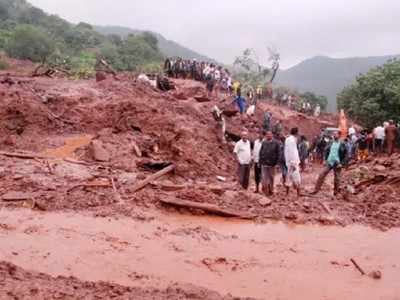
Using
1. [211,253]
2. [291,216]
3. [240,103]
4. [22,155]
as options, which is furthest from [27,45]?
[211,253]

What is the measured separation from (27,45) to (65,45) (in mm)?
10473

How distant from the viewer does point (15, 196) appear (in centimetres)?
971

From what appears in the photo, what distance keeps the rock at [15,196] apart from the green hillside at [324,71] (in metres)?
127

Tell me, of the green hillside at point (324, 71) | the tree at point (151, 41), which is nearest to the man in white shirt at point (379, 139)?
the tree at point (151, 41)

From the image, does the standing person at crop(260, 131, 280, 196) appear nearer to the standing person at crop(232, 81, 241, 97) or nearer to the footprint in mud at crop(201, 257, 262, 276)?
the footprint in mud at crop(201, 257, 262, 276)

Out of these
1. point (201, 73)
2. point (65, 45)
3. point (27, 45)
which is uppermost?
point (65, 45)

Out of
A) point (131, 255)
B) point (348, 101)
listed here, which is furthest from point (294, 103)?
point (131, 255)

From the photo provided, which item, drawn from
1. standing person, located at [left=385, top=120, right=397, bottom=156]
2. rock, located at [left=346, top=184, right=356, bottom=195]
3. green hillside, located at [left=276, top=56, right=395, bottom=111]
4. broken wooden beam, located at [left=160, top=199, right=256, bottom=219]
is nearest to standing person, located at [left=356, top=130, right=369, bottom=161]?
standing person, located at [left=385, top=120, right=397, bottom=156]

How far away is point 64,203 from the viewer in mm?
9641

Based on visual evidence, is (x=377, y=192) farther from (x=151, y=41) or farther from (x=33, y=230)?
(x=151, y=41)

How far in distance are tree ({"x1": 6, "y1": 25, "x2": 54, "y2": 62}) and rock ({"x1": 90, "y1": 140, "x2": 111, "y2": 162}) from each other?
101 feet

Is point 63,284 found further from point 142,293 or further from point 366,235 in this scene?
point 366,235

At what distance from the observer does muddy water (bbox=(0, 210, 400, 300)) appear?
6742mm

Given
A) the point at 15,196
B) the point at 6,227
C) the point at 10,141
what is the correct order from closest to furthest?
the point at 6,227 → the point at 15,196 → the point at 10,141
